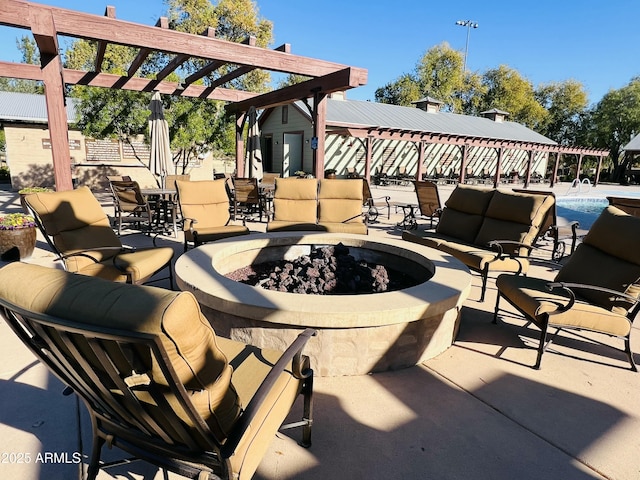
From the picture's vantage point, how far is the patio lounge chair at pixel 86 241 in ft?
10.7

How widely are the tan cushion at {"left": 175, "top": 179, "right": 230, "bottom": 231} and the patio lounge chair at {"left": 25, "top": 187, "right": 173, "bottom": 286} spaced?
1321mm

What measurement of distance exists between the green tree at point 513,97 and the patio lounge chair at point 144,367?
42100 millimetres

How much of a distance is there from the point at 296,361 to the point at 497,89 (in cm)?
4326

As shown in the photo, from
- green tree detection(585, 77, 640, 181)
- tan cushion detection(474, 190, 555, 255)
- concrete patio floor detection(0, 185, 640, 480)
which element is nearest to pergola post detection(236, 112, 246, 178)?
tan cushion detection(474, 190, 555, 255)

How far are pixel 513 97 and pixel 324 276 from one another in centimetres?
4077

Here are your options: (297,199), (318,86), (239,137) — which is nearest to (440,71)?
(239,137)

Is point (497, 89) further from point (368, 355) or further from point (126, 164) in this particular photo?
point (368, 355)

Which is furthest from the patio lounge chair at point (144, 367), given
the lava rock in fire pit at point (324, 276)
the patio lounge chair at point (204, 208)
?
the patio lounge chair at point (204, 208)

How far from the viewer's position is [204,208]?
18.0ft

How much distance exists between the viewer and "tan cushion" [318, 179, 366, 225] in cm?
593

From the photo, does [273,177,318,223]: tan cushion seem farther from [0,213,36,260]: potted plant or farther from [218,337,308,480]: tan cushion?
[218,337,308,480]: tan cushion

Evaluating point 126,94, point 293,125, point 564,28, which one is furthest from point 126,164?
point 564,28

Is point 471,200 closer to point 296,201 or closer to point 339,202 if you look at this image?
point 339,202

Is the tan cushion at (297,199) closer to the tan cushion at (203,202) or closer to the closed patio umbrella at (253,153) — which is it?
the tan cushion at (203,202)
